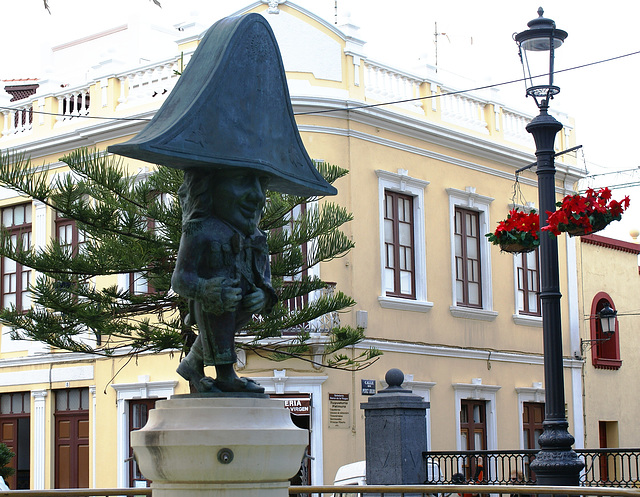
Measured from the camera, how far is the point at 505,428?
907 inches

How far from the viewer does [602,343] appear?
26.1 metres

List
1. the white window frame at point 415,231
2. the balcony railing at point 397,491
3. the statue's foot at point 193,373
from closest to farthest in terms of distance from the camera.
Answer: the statue's foot at point 193,373, the balcony railing at point 397,491, the white window frame at point 415,231

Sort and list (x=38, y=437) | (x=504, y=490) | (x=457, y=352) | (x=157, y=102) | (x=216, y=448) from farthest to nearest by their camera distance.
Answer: (x=457, y=352), (x=38, y=437), (x=157, y=102), (x=504, y=490), (x=216, y=448)

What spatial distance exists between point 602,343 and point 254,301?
20.9m

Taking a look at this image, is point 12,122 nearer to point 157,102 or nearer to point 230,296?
point 157,102

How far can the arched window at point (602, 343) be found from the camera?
84.0 ft

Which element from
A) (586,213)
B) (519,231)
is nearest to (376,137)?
(519,231)

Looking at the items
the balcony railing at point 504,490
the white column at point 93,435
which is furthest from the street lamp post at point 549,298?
the white column at point 93,435

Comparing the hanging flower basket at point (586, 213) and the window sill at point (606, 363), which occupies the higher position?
the hanging flower basket at point (586, 213)

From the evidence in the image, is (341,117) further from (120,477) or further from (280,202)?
(120,477)

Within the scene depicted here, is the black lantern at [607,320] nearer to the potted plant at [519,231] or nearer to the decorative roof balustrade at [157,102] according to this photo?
the decorative roof balustrade at [157,102]

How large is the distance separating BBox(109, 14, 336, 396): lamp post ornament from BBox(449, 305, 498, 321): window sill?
15776mm

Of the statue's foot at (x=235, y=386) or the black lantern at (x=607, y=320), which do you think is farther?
the black lantern at (x=607, y=320)

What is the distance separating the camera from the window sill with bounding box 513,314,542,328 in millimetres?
23781
